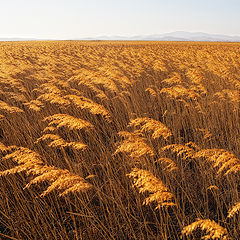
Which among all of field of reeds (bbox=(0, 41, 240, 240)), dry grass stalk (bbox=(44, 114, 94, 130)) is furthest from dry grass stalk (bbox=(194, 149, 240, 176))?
dry grass stalk (bbox=(44, 114, 94, 130))

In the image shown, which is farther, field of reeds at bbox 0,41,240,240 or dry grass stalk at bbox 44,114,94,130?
dry grass stalk at bbox 44,114,94,130

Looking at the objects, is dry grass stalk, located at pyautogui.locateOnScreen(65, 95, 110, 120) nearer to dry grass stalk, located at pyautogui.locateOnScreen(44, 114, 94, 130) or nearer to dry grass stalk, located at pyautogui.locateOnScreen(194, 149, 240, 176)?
dry grass stalk, located at pyautogui.locateOnScreen(44, 114, 94, 130)

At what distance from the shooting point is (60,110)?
16.5 ft

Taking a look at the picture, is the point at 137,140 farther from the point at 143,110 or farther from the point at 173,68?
the point at 173,68

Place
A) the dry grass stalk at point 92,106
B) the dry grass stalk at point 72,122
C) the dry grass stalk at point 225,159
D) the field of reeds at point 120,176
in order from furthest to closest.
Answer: the dry grass stalk at point 92,106
the dry grass stalk at point 72,122
the field of reeds at point 120,176
the dry grass stalk at point 225,159

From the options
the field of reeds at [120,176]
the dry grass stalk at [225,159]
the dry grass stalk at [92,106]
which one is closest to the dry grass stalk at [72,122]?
the field of reeds at [120,176]

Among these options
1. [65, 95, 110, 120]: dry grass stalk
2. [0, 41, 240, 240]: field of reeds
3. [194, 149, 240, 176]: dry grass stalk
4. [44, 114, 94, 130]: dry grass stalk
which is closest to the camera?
[194, 149, 240, 176]: dry grass stalk

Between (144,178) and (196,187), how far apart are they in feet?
5.31

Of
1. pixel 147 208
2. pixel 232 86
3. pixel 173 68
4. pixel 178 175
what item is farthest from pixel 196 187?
pixel 173 68

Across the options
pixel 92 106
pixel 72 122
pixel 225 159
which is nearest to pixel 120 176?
pixel 92 106

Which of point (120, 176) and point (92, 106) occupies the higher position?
point (92, 106)

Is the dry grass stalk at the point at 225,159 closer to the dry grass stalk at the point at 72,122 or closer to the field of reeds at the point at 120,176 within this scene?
the field of reeds at the point at 120,176

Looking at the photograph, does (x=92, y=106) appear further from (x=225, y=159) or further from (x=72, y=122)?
(x=225, y=159)

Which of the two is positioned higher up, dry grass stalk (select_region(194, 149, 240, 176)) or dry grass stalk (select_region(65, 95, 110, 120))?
dry grass stalk (select_region(65, 95, 110, 120))
